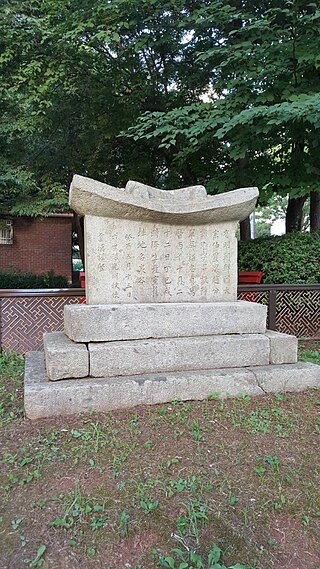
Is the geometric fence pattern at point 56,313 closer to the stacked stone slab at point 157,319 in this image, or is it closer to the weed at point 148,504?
the stacked stone slab at point 157,319

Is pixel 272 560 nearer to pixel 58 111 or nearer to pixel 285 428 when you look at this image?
pixel 285 428

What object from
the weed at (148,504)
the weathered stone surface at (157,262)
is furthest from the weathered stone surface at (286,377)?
the weed at (148,504)

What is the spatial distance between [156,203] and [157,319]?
113 centimetres

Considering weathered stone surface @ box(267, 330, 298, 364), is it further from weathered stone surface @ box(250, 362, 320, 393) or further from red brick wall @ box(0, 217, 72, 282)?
red brick wall @ box(0, 217, 72, 282)

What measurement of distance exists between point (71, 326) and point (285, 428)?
199cm

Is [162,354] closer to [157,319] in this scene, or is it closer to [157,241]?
[157,319]

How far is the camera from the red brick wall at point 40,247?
17.8 metres

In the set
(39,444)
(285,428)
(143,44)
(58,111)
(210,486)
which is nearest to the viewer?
(210,486)

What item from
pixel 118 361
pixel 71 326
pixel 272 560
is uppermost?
pixel 71 326

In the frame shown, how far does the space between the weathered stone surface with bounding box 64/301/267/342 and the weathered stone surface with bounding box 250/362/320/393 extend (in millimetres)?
448

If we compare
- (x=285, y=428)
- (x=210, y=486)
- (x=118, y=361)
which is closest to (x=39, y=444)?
(x=118, y=361)

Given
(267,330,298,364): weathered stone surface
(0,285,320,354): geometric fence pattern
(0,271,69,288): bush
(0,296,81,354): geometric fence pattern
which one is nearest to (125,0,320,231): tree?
(0,285,320,354): geometric fence pattern

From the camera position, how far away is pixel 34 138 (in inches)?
471

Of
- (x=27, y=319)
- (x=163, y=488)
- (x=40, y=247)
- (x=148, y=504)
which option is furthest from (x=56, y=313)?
(x=40, y=247)
